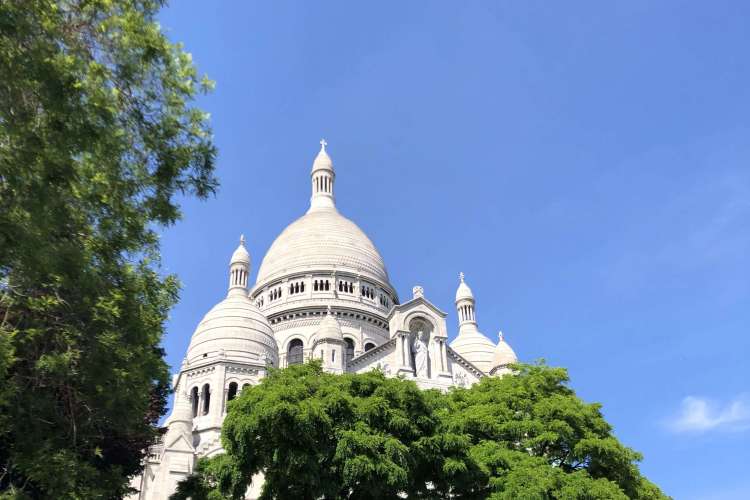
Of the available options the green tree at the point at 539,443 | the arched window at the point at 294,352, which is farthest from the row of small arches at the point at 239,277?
the green tree at the point at 539,443

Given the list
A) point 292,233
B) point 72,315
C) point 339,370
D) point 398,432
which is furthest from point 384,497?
point 292,233

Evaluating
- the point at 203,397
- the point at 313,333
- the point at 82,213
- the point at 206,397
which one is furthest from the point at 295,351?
the point at 82,213

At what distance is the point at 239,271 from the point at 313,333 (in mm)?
7595

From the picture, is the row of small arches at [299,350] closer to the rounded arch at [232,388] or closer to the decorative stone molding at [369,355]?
the decorative stone molding at [369,355]

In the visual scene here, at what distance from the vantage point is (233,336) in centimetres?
4334

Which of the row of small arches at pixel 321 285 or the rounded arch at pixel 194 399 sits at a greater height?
the row of small arches at pixel 321 285

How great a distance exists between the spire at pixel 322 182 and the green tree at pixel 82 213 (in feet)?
161

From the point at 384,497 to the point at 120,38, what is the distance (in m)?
15.0

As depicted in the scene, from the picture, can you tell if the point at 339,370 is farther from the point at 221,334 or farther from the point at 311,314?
the point at 311,314

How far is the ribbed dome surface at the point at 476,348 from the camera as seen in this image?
169 feet

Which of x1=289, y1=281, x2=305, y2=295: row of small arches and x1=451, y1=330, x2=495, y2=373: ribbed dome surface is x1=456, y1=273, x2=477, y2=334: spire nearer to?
x1=451, y1=330, x2=495, y2=373: ribbed dome surface

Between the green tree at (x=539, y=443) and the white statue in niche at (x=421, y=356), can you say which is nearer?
the green tree at (x=539, y=443)

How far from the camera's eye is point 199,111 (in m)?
12.6

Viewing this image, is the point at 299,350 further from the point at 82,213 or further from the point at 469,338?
the point at 82,213
